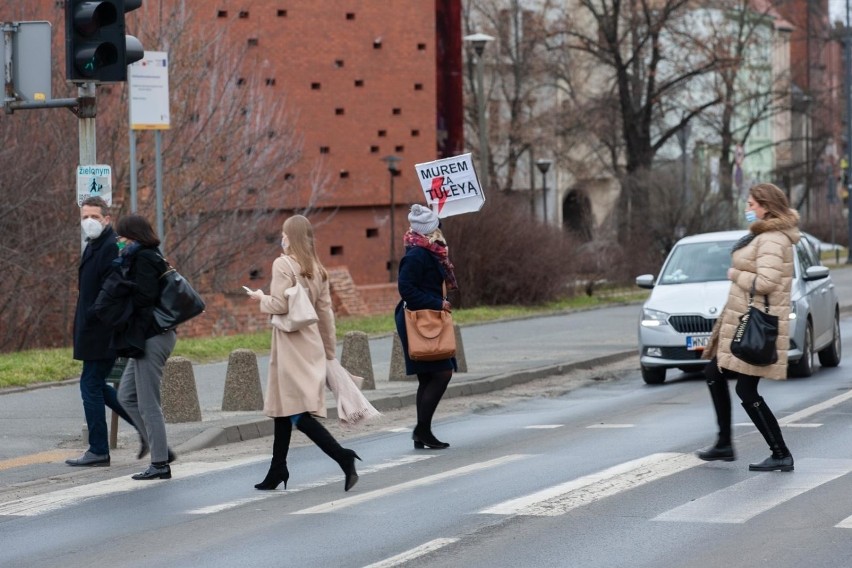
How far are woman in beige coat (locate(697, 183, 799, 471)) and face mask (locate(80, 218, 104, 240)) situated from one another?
14.6 feet

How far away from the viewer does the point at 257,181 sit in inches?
1204

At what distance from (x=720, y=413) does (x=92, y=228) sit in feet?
15.2

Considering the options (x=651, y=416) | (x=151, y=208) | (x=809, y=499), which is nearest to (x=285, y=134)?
(x=151, y=208)

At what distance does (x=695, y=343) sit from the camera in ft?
54.9

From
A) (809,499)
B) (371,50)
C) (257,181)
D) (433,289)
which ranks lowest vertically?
(809,499)

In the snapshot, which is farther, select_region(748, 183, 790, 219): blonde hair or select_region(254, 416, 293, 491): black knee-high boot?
select_region(748, 183, 790, 219): blonde hair

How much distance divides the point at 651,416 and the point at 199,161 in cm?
1669

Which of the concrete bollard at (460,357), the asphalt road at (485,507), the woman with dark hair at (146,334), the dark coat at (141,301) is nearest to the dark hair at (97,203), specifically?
the woman with dark hair at (146,334)

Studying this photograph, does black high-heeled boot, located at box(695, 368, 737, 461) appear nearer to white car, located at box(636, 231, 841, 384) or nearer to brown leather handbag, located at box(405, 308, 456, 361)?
brown leather handbag, located at box(405, 308, 456, 361)

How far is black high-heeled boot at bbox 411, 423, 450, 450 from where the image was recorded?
11.7 metres

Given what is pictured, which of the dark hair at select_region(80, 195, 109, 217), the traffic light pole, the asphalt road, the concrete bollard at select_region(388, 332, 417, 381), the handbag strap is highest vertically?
the traffic light pole

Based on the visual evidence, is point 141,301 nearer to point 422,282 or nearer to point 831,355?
point 422,282

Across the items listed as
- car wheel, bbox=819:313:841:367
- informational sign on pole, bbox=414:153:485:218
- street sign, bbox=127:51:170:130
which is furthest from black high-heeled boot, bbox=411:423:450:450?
car wheel, bbox=819:313:841:367

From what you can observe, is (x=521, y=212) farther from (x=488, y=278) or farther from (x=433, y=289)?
(x=433, y=289)
